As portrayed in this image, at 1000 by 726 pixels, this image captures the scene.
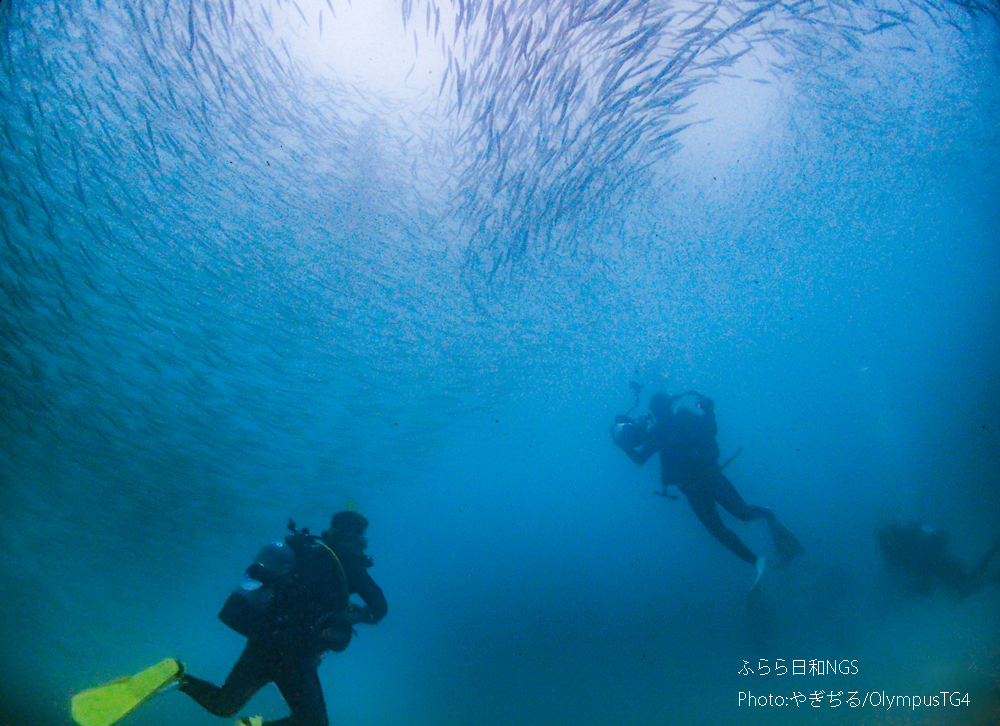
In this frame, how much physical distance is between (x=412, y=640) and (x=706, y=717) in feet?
88.2

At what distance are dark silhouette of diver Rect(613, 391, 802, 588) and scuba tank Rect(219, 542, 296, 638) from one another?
5.40m

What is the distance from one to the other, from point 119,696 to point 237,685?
76 centimetres

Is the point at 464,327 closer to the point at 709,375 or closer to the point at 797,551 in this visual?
the point at 797,551

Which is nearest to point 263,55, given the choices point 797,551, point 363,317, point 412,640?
point 363,317

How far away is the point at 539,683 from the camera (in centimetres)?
1995

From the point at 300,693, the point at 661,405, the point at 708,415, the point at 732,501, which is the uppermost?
the point at 661,405

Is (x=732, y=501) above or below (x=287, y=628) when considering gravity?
above

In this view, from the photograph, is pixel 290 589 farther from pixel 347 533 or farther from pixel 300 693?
pixel 300 693

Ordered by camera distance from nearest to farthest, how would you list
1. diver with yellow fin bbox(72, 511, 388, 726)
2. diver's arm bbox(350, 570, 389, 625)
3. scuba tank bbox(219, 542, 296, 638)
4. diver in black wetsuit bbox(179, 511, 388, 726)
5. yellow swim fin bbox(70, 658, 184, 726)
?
yellow swim fin bbox(70, 658, 184, 726), diver with yellow fin bbox(72, 511, 388, 726), diver in black wetsuit bbox(179, 511, 388, 726), scuba tank bbox(219, 542, 296, 638), diver's arm bbox(350, 570, 389, 625)

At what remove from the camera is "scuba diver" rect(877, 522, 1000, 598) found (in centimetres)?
988

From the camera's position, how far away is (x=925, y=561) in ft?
33.3

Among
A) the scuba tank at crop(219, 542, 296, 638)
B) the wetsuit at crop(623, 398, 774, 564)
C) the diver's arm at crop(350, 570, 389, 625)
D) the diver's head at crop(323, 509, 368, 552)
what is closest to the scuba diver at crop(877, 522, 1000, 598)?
the wetsuit at crop(623, 398, 774, 564)

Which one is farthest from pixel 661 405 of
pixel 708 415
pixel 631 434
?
pixel 631 434

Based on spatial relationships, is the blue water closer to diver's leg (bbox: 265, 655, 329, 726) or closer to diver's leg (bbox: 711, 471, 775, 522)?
diver's leg (bbox: 711, 471, 775, 522)
